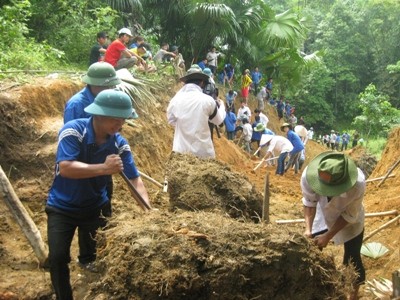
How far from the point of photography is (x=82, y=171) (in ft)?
11.0

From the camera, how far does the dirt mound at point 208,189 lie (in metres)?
5.22

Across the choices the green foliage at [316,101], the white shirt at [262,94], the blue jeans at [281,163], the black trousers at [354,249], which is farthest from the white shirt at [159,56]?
the green foliage at [316,101]

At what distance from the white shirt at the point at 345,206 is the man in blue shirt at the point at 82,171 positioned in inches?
70.2

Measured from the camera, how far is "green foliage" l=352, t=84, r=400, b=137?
2409 cm

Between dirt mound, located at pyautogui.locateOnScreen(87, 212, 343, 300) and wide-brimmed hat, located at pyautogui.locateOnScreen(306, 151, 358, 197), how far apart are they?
0.87m

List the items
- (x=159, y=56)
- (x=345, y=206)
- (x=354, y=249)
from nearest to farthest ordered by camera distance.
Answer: (x=345, y=206) < (x=354, y=249) < (x=159, y=56)

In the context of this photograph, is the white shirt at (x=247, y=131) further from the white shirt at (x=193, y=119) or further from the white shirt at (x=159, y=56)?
the white shirt at (x=193, y=119)

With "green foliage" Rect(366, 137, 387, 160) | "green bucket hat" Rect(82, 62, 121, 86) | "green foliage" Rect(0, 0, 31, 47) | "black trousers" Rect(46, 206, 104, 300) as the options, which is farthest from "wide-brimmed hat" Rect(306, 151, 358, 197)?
"green foliage" Rect(366, 137, 387, 160)

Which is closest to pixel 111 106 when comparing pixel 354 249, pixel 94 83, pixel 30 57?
pixel 94 83

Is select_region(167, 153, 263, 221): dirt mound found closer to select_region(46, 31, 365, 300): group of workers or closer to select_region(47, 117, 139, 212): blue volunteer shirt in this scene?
select_region(46, 31, 365, 300): group of workers

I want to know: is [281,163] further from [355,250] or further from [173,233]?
[173,233]

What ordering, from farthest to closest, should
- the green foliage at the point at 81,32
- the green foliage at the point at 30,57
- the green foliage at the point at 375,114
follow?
the green foliage at the point at 375,114, the green foliage at the point at 81,32, the green foliage at the point at 30,57

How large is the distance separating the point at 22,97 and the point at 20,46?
3428 millimetres

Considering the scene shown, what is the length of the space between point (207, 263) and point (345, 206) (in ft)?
5.92
